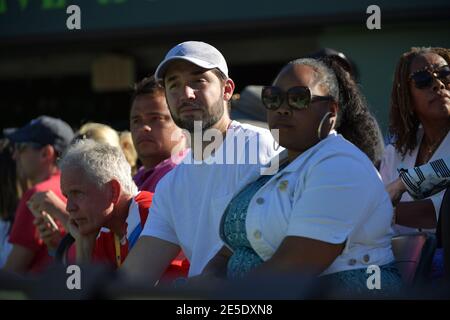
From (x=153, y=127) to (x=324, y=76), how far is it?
1452mm

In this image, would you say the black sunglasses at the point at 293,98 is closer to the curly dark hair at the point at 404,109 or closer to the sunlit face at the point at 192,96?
the sunlit face at the point at 192,96

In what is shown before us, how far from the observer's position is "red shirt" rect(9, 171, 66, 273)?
16.8 feet

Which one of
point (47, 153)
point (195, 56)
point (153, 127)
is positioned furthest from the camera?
point (47, 153)

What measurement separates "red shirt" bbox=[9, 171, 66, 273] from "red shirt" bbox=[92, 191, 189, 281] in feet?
3.90

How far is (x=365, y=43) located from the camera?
809cm

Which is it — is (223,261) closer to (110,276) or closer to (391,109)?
(391,109)

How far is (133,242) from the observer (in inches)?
148

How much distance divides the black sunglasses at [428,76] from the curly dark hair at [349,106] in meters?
0.29

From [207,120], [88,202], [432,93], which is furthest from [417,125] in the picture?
[88,202]

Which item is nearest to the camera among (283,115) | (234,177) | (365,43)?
(283,115)

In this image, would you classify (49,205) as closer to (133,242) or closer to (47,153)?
(47,153)
